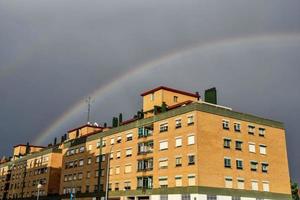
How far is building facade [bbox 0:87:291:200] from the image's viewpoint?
55.8 meters

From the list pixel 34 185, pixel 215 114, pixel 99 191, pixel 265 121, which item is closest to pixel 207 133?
pixel 215 114

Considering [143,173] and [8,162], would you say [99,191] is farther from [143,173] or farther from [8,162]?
[8,162]

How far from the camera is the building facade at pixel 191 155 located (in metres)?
55.8

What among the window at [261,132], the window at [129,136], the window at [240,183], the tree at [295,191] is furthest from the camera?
the tree at [295,191]

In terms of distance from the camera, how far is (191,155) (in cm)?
5588

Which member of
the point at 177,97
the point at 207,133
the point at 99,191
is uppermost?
the point at 177,97

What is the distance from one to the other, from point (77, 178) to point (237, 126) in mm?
38873

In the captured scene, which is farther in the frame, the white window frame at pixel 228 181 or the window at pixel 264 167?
the window at pixel 264 167

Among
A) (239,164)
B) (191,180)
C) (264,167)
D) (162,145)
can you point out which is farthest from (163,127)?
(264,167)

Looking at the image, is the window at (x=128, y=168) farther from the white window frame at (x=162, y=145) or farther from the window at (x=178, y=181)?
the window at (x=178, y=181)

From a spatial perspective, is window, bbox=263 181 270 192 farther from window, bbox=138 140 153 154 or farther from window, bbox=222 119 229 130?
window, bbox=138 140 153 154

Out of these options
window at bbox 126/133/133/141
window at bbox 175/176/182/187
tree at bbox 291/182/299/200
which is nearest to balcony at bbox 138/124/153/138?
window at bbox 126/133/133/141

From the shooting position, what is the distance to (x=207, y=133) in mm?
57000

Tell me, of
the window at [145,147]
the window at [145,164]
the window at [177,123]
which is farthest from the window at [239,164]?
the window at [145,147]
